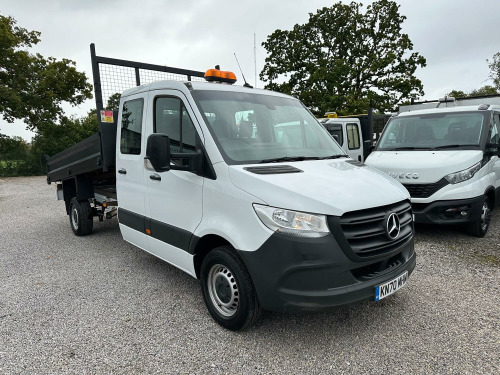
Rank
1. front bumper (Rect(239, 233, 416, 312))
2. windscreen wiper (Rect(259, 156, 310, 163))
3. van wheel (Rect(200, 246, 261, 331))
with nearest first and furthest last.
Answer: front bumper (Rect(239, 233, 416, 312)) → van wheel (Rect(200, 246, 261, 331)) → windscreen wiper (Rect(259, 156, 310, 163))

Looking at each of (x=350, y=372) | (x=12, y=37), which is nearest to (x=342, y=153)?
(x=350, y=372)

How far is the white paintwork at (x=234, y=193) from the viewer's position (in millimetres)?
2525

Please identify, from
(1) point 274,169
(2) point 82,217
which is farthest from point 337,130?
(1) point 274,169

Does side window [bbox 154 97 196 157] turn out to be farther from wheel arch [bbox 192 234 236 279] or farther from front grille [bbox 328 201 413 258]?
front grille [bbox 328 201 413 258]

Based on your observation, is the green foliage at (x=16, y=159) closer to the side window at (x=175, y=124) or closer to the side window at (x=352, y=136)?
the side window at (x=352, y=136)

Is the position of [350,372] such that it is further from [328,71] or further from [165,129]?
[328,71]

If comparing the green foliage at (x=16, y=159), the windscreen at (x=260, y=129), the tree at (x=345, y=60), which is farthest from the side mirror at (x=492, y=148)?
the green foliage at (x=16, y=159)

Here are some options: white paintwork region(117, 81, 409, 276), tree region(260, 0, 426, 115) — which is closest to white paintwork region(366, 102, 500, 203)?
white paintwork region(117, 81, 409, 276)

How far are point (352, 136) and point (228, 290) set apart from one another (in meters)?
8.58

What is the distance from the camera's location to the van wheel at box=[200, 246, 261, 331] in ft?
9.05

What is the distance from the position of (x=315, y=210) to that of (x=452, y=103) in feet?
25.9

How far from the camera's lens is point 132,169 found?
4141mm

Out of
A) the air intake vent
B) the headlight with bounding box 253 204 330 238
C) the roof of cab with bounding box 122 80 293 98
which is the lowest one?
the headlight with bounding box 253 204 330 238

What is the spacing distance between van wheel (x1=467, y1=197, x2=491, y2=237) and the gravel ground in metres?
0.58
